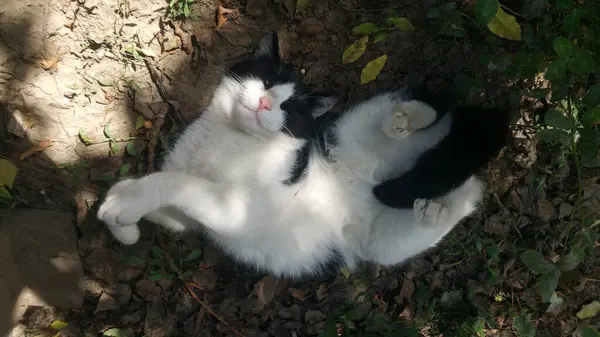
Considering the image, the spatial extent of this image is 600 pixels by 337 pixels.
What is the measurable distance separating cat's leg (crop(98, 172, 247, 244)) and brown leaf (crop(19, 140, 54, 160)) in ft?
2.01

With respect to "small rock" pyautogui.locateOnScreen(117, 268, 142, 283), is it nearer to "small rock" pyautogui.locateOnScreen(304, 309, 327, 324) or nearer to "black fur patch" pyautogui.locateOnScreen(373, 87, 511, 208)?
"small rock" pyautogui.locateOnScreen(304, 309, 327, 324)

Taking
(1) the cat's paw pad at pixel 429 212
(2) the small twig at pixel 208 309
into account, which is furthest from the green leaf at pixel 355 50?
(2) the small twig at pixel 208 309

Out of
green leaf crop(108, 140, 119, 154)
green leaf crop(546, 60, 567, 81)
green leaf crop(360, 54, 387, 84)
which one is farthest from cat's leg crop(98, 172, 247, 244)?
green leaf crop(546, 60, 567, 81)

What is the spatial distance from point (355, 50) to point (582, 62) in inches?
42.2

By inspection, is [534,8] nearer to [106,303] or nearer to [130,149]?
[130,149]

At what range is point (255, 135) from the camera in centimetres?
191

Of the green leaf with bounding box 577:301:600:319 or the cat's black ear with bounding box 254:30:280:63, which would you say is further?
the green leaf with bounding box 577:301:600:319

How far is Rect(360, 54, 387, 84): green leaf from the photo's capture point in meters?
2.34

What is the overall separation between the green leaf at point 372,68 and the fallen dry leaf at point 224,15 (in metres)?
0.79

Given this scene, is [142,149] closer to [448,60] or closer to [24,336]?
[24,336]

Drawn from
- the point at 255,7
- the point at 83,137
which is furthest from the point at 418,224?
the point at 83,137

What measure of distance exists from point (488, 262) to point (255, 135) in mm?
1507

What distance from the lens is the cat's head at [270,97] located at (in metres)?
1.86

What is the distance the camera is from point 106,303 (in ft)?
7.31
